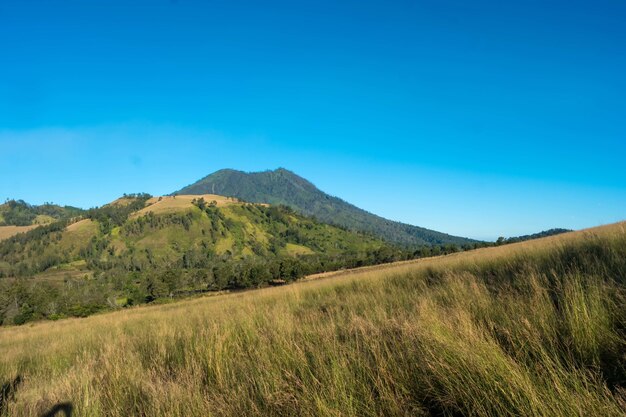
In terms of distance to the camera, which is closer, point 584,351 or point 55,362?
point 584,351

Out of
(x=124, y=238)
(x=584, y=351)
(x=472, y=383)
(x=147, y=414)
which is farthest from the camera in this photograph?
(x=124, y=238)

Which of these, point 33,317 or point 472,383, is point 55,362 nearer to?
point 472,383

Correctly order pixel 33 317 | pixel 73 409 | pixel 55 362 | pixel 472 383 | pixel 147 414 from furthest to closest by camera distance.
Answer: pixel 33 317, pixel 55 362, pixel 73 409, pixel 147 414, pixel 472 383

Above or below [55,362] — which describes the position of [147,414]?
above

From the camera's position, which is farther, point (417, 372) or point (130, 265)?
point (130, 265)

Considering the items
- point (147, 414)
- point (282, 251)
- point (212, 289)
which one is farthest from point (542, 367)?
point (282, 251)

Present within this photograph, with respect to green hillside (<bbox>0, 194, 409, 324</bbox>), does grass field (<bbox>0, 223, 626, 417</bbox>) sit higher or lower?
higher

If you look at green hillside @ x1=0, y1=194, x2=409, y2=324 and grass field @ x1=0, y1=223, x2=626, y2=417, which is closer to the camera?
grass field @ x1=0, y1=223, x2=626, y2=417

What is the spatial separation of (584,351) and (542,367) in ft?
2.29

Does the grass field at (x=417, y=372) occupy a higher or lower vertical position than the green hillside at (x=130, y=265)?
higher

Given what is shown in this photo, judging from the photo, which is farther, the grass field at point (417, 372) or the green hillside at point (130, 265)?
the green hillside at point (130, 265)

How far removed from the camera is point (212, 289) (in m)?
88.6

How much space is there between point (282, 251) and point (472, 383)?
630 feet

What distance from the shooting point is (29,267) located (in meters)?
159
